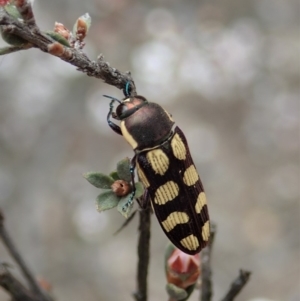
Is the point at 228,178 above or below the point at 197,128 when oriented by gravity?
below

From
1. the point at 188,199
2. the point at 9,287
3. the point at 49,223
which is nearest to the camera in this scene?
the point at 9,287

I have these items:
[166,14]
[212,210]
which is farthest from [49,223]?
[166,14]

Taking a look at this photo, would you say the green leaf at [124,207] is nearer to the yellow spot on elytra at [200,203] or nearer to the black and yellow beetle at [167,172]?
the black and yellow beetle at [167,172]

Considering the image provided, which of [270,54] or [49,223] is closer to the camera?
[49,223]

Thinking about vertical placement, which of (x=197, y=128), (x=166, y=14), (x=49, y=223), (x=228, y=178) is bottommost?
(x=49, y=223)

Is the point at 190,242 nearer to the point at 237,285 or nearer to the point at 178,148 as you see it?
the point at 237,285

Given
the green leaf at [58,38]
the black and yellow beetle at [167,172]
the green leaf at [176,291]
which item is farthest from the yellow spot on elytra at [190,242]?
the green leaf at [58,38]

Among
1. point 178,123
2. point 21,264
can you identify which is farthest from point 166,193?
point 178,123

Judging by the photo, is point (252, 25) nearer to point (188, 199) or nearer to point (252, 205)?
point (252, 205)

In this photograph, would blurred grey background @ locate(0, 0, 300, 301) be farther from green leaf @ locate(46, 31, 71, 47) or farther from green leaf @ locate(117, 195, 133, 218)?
green leaf @ locate(46, 31, 71, 47)
